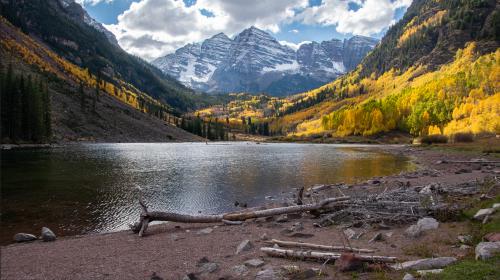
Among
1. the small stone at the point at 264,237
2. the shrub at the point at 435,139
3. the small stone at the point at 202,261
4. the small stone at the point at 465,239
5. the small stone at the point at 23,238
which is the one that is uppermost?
the shrub at the point at 435,139

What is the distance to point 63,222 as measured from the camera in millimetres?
25844

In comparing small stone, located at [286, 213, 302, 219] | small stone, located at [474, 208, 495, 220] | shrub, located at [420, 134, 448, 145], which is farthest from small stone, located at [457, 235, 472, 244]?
shrub, located at [420, 134, 448, 145]

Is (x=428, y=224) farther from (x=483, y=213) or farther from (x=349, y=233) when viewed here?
(x=349, y=233)

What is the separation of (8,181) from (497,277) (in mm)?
49925

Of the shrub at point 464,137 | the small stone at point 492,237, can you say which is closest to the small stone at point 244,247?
the small stone at point 492,237

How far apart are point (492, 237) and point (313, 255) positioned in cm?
687

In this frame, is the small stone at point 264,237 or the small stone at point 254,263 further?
the small stone at point 264,237

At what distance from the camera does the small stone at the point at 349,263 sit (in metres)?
12.2

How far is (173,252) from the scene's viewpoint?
17.7 m

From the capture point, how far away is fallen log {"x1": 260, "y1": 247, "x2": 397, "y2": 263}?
12.8 m

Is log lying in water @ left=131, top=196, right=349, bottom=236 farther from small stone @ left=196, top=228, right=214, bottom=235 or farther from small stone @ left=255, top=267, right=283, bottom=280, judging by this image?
small stone @ left=255, top=267, right=283, bottom=280

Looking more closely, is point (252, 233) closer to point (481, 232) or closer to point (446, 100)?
point (481, 232)

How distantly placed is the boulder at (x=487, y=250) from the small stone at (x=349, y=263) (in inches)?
149

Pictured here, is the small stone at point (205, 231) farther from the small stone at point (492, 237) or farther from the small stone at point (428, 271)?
the small stone at point (492, 237)
